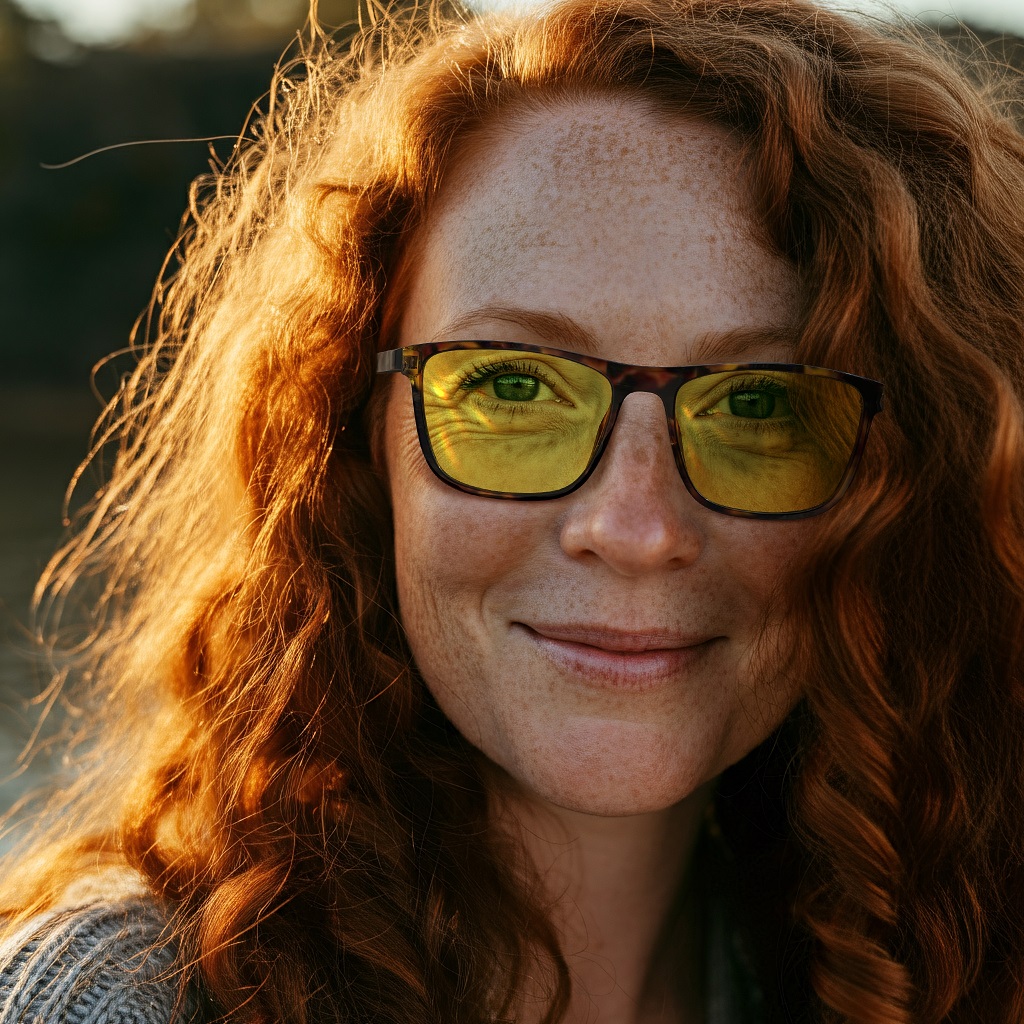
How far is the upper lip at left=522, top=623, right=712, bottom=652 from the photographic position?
4.75 feet

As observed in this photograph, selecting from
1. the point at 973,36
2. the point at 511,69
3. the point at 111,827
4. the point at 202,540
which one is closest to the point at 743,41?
the point at 511,69

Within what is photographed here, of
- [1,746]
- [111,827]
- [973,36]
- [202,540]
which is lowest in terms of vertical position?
[1,746]

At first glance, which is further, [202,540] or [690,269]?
[202,540]

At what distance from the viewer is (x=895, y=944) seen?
159 centimetres

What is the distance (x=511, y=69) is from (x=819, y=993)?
1.32 meters

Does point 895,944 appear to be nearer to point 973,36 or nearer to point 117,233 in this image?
point 973,36

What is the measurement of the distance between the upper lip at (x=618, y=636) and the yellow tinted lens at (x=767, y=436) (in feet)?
0.58

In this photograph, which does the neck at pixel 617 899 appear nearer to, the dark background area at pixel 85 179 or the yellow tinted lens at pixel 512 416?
the yellow tinted lens at pixel 512 416

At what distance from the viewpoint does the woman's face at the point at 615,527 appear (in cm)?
143

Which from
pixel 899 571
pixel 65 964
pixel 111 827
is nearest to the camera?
pixel 65 964

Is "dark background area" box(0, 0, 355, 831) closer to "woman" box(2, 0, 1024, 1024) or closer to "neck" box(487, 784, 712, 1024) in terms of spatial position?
"woman" box(2, 0, 1024, 1024)

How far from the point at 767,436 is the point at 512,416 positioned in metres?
0.32

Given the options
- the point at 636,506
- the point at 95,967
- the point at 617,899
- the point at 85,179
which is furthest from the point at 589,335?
the point at 85,179

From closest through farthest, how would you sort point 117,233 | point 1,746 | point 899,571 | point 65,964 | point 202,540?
point 65,964 < point 899,571 < point 202,540 < point 1,746 < point 117,233
